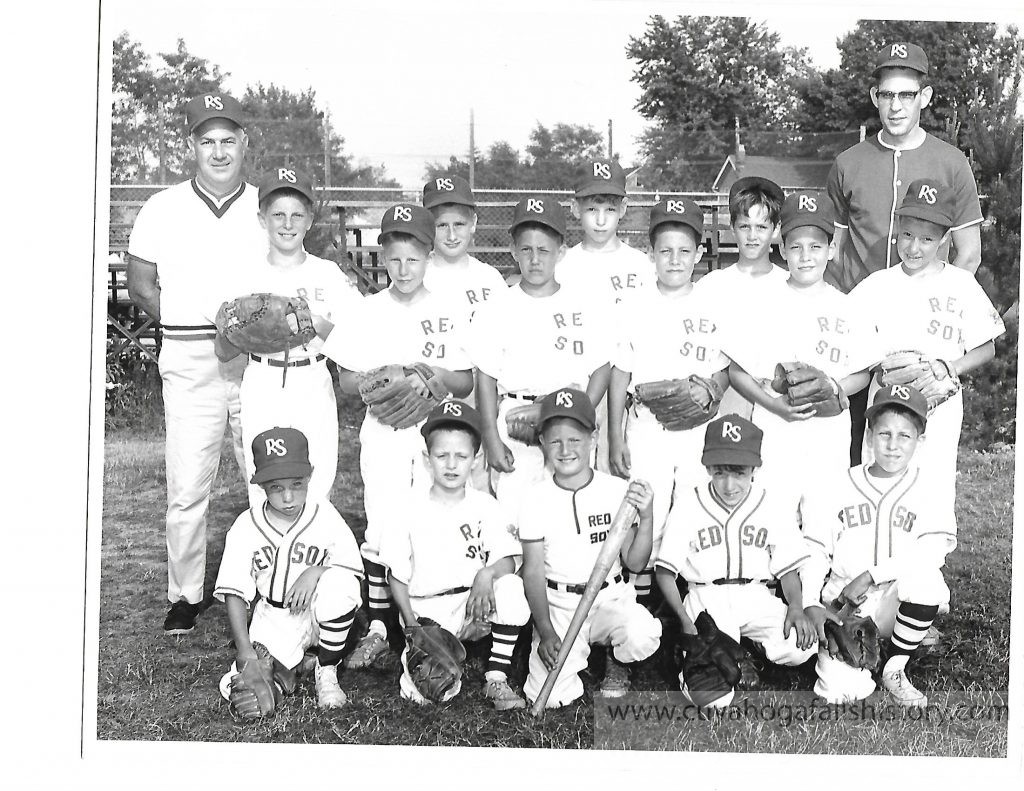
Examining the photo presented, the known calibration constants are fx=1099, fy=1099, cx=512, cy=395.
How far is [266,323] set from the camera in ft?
15.6

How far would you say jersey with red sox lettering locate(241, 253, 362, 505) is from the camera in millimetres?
4863

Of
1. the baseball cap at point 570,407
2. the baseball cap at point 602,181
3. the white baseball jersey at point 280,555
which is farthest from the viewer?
the baseball cap at point 602,181

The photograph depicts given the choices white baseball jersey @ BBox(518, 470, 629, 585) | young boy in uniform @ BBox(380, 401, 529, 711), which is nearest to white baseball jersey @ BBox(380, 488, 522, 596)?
young boy in uniform @ BBox(380, 401, 529, 711)

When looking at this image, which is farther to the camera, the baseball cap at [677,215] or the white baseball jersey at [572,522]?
the baseball cap at [677,215]

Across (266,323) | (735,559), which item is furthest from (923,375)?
(266,323)

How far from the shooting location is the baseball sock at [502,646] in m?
4.52

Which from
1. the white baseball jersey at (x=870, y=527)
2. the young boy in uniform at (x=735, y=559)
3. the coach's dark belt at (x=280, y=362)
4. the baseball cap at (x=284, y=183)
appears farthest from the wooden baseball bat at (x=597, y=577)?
the baseball cap at (x=284, y=183)

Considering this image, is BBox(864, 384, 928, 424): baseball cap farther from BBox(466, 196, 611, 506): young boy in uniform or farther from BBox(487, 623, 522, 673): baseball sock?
BBox(487, 623, 522, 673): baseball sock

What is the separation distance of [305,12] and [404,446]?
2170mm

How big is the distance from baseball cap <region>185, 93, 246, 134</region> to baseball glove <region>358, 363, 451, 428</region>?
55.2 inches

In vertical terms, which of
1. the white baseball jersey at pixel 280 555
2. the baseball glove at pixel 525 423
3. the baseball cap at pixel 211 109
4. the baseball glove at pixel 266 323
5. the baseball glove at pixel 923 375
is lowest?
the white baseball jersey at pixel 280 555

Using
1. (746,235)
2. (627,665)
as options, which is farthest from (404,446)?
(746,235)

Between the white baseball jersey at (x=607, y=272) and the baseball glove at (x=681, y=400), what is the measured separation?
0.45m

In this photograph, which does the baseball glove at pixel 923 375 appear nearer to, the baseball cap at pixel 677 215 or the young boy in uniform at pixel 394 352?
the baseball cap at pixel 677 215
